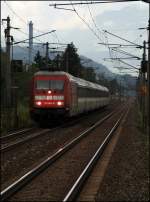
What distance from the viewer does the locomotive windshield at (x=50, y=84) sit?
102 ft

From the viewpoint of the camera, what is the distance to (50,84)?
1232 inches

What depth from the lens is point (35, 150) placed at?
19469 millimetres

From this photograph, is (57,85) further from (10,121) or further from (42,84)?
(10,121)

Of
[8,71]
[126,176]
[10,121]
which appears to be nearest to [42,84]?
[8,71]

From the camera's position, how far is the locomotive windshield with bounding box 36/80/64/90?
102 feet

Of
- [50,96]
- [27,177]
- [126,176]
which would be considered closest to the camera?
[27,177]

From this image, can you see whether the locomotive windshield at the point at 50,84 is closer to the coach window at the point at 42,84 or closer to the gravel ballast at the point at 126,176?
the coach window at the point at 42,84

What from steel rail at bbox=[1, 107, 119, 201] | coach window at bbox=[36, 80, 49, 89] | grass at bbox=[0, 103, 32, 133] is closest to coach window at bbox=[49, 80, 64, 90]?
coach window at bbox=[36, 80, 49, 89]

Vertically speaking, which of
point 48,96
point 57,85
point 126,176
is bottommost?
point 126,176

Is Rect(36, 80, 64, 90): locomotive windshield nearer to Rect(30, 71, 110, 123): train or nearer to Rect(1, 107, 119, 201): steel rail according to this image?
Rect(30, 71, 110, 123): train

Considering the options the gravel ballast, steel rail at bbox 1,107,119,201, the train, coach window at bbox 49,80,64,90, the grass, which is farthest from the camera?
coach window at bbox 49,80,64,90

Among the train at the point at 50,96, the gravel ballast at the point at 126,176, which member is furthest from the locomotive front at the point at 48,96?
the gravel ballast at the point at 126,176

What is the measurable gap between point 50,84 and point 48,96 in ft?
2.63

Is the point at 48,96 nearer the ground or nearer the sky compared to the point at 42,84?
nearer the ground
